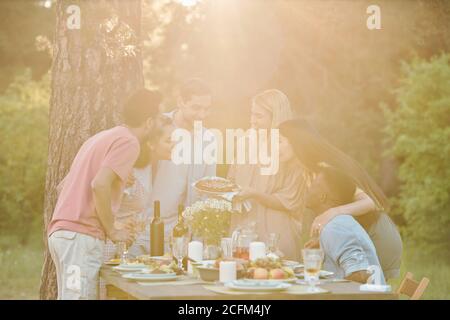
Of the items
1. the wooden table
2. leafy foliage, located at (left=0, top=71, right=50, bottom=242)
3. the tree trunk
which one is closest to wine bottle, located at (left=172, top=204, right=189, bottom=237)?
the wooden table

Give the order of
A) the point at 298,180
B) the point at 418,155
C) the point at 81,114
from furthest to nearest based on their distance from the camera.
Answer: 1. the point at 418,155
2. the point at 81,114
3. the point at 298,180

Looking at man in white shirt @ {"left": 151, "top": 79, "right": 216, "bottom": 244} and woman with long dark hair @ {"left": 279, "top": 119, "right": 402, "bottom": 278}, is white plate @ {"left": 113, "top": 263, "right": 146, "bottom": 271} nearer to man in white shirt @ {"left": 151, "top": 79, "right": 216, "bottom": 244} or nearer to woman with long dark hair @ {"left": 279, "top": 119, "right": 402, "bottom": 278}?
man in white shirt @ {"left": 151, "top": 79, "right": 216, "bottom": 244}

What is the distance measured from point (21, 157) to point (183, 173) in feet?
27.4

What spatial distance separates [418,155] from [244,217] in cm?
647

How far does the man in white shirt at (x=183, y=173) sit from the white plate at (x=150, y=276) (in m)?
1.08

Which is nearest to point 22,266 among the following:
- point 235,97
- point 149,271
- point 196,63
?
point 235,97

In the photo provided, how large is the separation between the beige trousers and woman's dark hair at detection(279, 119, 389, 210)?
117 centimetres

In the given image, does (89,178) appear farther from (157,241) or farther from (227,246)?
(227,246)

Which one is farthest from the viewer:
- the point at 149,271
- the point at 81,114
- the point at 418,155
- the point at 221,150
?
the point at 221,150

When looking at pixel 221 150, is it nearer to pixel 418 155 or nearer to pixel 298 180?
pixel 418 155

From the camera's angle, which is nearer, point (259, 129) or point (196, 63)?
point (259, 129)

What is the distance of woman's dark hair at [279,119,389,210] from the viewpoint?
15.3ft

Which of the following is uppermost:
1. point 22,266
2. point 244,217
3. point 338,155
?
point 338,155

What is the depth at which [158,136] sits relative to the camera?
5.59 meters
